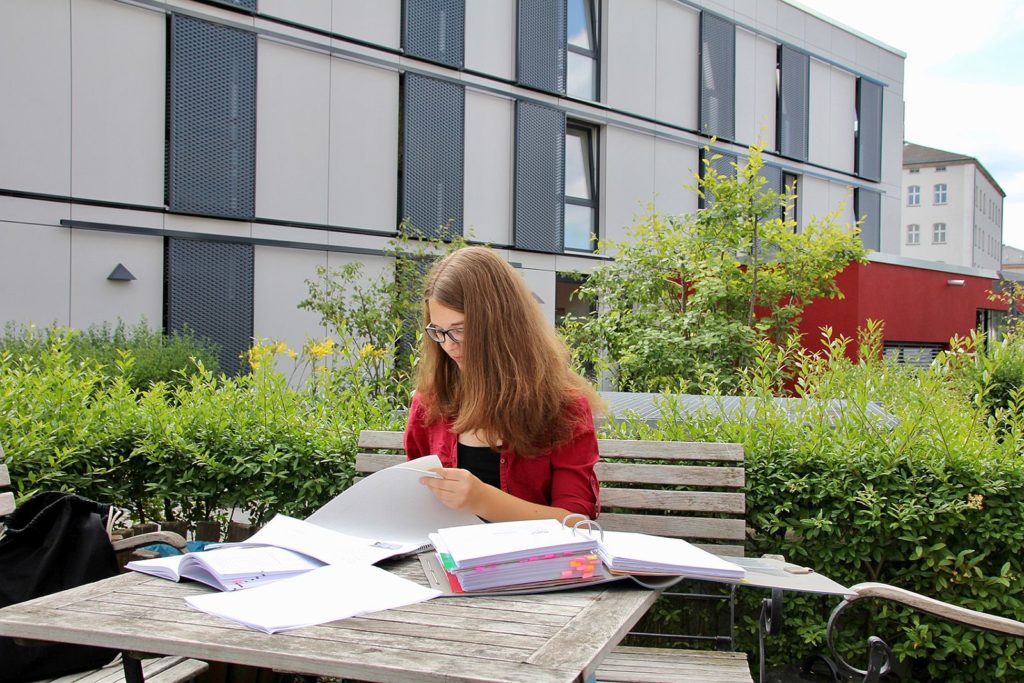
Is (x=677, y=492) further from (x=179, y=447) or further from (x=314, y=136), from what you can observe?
(x=314, y=136)

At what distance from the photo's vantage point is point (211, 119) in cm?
1160

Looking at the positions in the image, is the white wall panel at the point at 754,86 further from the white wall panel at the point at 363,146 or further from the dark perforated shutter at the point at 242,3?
the dark perforated shutter at the point at 242,3

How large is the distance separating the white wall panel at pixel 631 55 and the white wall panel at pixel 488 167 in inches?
100

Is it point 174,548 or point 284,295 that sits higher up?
point 284,295

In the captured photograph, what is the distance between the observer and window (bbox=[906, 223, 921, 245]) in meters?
73.2

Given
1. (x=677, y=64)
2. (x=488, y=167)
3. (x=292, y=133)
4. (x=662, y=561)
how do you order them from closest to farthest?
1. (x=662, y=561)
2. (x=292, y=133)
3. (x=488, y=167)
4. (x=677, y=64)

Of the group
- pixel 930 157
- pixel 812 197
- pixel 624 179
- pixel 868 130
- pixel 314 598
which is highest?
pixel 930 157

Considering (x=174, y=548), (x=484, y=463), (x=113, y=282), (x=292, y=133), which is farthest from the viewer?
(x=292, y=133)

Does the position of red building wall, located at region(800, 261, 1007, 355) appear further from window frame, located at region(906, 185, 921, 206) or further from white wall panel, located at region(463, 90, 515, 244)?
window frame, located at region(906, 185, 921, 206)

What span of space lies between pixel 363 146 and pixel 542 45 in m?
4.16

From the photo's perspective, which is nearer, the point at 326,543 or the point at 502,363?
the point at 326,543

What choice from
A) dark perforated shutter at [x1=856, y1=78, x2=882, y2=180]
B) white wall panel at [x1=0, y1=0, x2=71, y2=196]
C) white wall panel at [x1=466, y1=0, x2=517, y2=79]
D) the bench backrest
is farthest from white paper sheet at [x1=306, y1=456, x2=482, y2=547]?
dark perforated shutter at [x1=856, y1=78, x2=882, y2=180]

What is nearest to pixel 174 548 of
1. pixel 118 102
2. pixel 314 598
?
pixel 314 598

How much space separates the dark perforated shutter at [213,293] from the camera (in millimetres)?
11344
